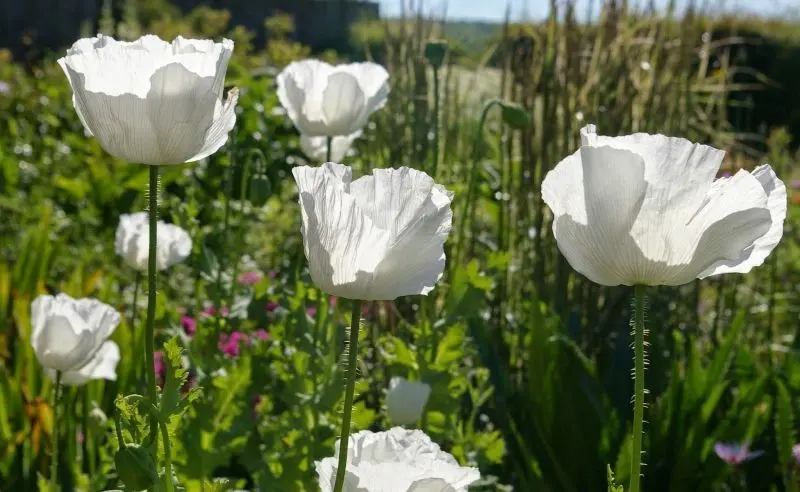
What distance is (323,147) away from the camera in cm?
198

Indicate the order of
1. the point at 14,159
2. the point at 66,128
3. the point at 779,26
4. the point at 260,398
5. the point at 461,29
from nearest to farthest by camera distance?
the point at 260,398 → the point at 461,29 → the point at 14,159 → the point at 66,128 → the point at 779,26

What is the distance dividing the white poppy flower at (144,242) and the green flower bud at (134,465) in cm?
91

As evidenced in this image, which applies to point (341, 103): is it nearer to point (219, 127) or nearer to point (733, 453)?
point (219, 127)

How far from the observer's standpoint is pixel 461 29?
2.84 meters

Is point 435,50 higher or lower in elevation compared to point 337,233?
higher

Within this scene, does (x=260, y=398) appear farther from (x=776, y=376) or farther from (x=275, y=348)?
(x=776, y=376)

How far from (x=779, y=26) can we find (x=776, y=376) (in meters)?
10.6

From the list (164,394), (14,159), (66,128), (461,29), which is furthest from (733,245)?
(66,128)

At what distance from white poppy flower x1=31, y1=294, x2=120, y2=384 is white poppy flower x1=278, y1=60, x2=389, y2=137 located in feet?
1.43

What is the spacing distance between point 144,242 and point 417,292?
3.60 ft

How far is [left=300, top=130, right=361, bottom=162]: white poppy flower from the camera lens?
1.89 meters

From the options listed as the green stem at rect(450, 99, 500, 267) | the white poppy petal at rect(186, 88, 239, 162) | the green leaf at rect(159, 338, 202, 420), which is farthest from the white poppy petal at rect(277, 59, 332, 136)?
the green leaf at rect(159, 338, 202, 420)

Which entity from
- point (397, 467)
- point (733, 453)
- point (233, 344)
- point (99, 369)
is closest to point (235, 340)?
point (233, 344)

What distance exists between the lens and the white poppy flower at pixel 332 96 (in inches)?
63.6
